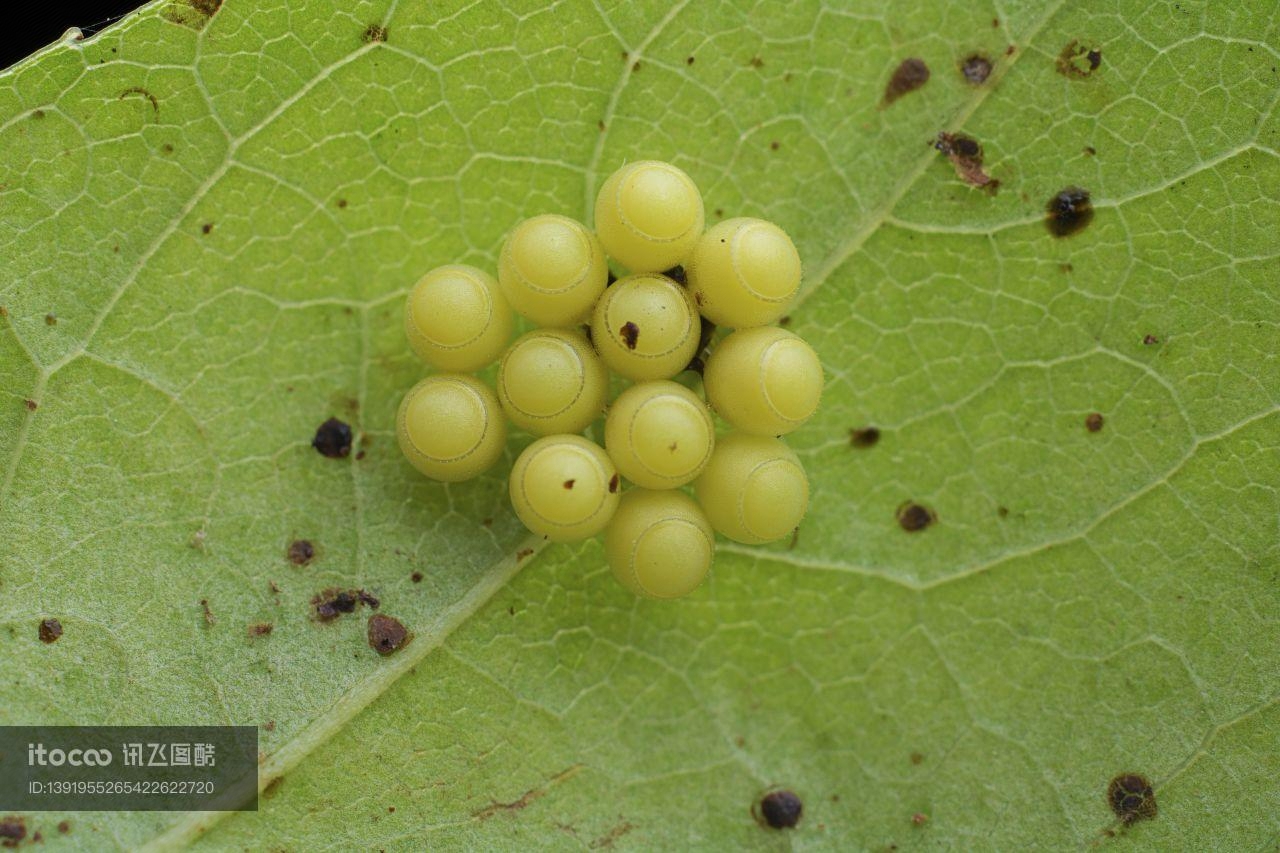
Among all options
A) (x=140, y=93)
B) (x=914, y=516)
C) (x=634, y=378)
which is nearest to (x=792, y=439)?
(x=914, y=516)

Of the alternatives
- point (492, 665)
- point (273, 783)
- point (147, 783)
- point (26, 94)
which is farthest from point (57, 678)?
point (26, 94)

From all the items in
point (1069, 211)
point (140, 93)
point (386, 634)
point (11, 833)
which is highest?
point (140, 93)

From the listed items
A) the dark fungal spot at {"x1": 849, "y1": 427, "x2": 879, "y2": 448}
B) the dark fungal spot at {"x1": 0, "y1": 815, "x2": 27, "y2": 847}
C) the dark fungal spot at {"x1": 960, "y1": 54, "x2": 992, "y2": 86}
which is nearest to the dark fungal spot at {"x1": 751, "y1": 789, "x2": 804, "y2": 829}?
the dark fungal spot at {"x1": 849, "y1": 427, "x2": 879, "y2": 448}

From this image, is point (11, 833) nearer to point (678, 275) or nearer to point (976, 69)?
point (678, 275)

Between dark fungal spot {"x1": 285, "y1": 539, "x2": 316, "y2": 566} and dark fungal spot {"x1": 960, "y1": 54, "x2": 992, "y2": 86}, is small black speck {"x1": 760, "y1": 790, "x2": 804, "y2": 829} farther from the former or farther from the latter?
dark fungal spot {"x1": 960, "y1": 54, "x2": 992, "y2": 86}

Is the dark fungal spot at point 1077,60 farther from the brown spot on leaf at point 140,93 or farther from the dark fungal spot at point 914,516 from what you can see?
the brown spot on leaf at point 140,93

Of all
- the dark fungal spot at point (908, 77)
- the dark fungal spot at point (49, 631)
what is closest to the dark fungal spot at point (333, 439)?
the dark fungal spot at point (49, 631)

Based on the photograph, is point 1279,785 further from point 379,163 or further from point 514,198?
point 379,163
